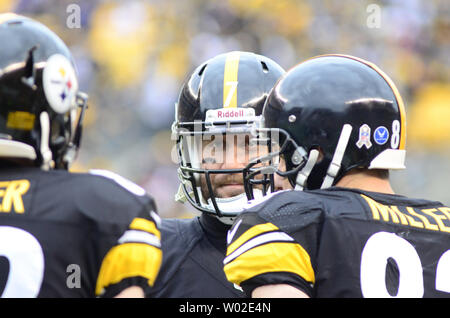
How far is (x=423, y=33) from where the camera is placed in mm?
7574

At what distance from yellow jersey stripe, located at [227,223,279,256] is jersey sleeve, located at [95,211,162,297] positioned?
0.87 ft

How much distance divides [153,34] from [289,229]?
20.6 feet

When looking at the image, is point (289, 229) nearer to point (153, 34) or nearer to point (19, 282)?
point (19, 282)

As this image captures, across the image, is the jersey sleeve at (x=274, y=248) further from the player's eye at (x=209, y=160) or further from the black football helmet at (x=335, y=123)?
the player's eye at (x=209, y=160)

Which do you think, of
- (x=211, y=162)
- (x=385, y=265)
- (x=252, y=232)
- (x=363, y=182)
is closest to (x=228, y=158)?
(x=211, y=162)

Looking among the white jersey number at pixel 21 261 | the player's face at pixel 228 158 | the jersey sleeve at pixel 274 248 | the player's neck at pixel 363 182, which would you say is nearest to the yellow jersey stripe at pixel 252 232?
the jersey sleeve at pixel 274 248

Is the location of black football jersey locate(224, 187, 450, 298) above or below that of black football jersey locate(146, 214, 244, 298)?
above

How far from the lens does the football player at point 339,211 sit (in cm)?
177

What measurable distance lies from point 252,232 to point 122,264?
15.6 inches

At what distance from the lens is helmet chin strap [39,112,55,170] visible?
68.1 inches

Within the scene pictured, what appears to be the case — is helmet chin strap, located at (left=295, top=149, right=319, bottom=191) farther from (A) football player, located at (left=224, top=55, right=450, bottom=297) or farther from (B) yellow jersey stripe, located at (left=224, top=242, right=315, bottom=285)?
(B) yellow jersey stripe, located at (left=224, top=242, right=315, bottom=285)

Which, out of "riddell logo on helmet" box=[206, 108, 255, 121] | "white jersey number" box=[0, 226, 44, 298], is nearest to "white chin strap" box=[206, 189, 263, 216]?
"riddell logo on helmet" box=[206, 108, 255, 121]

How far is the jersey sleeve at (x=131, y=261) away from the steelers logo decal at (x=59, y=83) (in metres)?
0.41
